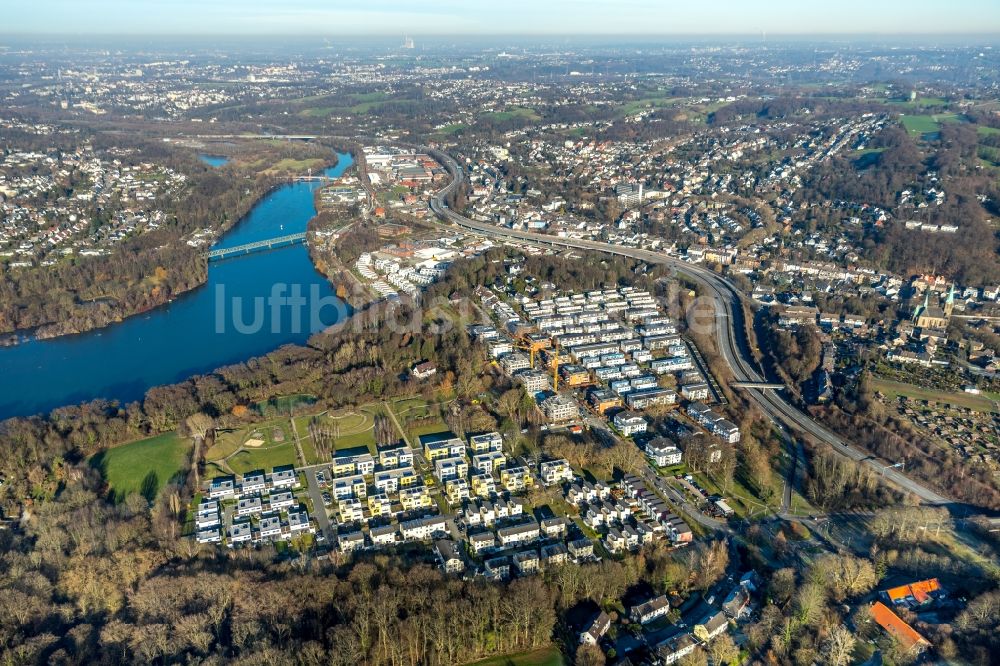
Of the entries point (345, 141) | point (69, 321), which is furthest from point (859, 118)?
point (69, 321)

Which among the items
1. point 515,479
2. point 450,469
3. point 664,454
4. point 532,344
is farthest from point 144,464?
point 664,454

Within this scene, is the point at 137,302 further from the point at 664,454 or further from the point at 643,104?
the point at 643,104

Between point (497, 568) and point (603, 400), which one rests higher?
point (603, 400)

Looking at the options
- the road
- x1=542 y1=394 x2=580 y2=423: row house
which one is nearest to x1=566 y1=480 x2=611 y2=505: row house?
x1=542 y1=394 x2=580 y2=423: row house

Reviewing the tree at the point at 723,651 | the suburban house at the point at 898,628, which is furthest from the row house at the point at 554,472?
the suburban house at the point at 898,628

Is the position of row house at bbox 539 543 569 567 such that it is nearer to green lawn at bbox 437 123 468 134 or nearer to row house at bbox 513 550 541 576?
row house at bbox 513 550 541 576

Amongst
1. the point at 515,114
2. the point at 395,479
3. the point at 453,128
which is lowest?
the point at 395,479
